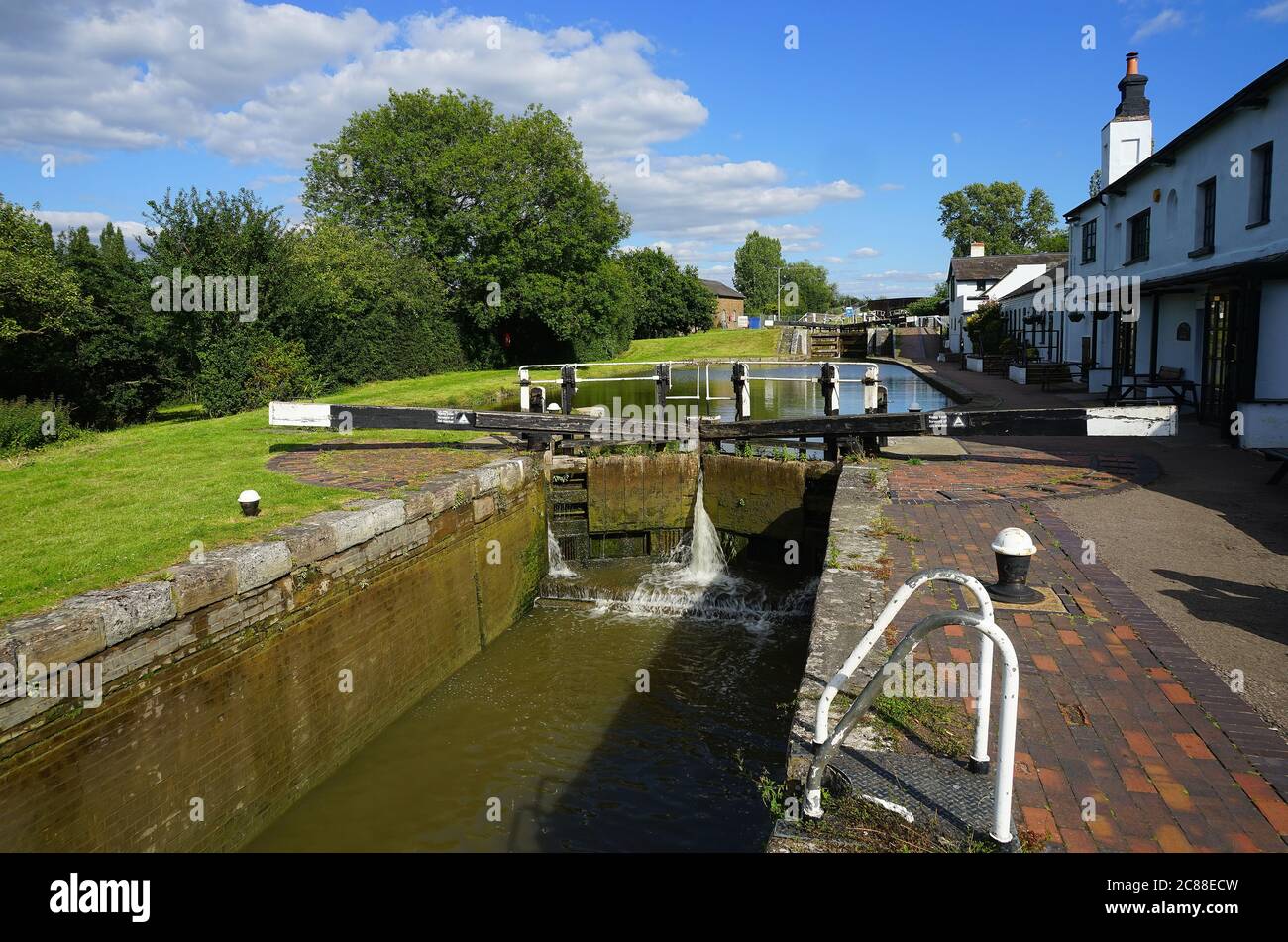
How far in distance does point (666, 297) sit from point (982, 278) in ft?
84.6

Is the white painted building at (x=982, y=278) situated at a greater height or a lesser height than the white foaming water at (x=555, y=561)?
greater

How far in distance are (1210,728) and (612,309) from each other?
35.9 m

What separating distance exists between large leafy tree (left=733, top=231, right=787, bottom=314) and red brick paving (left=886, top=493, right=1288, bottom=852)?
112 meters

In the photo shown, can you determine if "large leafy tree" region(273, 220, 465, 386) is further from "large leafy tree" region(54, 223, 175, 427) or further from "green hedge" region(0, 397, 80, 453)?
"green hedge" region(0, 397, 80, 453)

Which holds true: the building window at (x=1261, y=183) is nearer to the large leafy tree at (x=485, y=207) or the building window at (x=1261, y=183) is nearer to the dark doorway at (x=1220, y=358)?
the dark doorway at (x=1220, y=358)

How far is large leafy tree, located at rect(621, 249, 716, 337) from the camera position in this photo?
66812mm

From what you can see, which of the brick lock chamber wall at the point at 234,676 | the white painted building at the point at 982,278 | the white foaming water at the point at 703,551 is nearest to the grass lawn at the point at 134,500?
the brick lock chamber wall at the point at 234,676

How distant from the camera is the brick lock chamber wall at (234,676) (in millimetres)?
4434

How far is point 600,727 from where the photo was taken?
721cm

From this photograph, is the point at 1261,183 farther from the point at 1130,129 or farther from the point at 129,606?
the point at 129,606

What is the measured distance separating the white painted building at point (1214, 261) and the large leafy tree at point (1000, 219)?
6713cm

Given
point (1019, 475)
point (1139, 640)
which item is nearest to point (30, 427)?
point (1019, 475)

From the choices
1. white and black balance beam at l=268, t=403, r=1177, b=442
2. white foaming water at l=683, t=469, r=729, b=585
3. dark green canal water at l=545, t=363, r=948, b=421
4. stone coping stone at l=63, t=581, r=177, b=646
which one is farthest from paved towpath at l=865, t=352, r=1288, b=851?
dark green canal water at l=545, t=363, r=948, b=421
